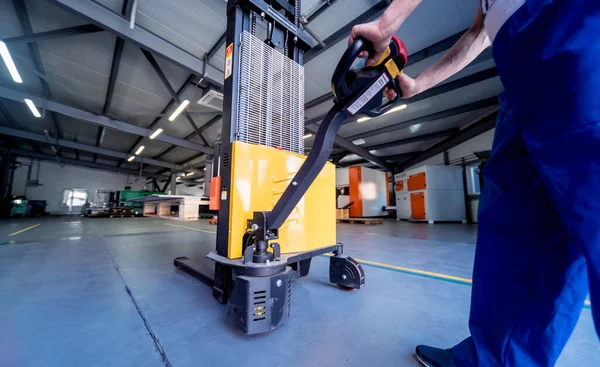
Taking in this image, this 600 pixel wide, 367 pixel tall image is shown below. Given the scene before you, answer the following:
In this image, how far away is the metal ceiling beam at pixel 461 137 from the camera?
8094 mm

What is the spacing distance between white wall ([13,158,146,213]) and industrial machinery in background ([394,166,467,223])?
22920 millimetres

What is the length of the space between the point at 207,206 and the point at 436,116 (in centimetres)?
888

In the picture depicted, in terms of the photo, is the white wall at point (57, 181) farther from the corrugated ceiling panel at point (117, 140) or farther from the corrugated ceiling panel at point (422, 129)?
the corrugated ceiling panel at point (422, 129)

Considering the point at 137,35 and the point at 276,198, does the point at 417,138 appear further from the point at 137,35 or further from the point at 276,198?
the point at 276,198

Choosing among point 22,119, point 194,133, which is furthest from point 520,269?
point 22,119

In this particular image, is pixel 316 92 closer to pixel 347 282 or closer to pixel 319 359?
pixel 347 282

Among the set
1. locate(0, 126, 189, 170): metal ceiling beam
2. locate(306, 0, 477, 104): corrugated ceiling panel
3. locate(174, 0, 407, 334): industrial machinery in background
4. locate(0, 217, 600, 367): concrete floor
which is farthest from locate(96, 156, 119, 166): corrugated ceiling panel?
locate(174, 0, 407, 334): industrial machinery in background

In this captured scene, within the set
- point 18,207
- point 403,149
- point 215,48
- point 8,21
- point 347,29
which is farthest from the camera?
point 403,149

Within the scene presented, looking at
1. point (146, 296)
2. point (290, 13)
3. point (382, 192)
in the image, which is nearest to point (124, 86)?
point (290, 13)

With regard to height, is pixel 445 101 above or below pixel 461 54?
above

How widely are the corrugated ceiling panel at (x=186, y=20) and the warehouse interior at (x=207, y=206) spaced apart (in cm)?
4

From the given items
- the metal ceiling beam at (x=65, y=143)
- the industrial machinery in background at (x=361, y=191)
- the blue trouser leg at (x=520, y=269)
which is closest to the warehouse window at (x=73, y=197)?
the metal ceiling beam at (x=65, y=143)

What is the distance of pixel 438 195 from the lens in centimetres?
847

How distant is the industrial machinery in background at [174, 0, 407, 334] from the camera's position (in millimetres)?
954
